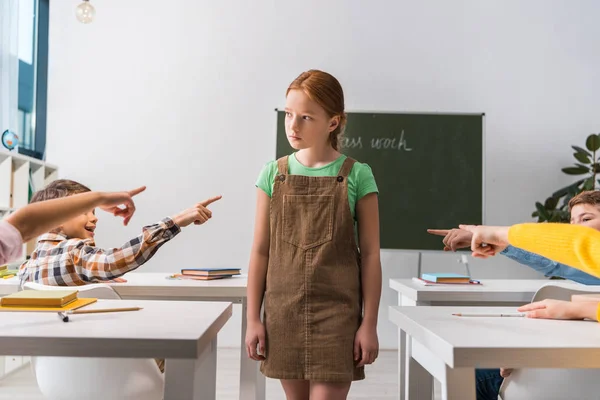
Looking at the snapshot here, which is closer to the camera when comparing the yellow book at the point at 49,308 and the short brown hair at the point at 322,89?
the yellow book at the point at 49,308

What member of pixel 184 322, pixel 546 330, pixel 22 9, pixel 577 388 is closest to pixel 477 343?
pixel 546 330

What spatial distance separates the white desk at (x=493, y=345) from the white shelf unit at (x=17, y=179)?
10.0 ft

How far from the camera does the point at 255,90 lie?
174 inches

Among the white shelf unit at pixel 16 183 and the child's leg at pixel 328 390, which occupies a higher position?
the white shelf unit at pixel 16 183

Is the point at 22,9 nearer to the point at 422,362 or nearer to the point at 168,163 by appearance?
the point at 168,163

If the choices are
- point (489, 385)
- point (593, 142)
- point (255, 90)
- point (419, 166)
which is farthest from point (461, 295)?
point (255, 90)

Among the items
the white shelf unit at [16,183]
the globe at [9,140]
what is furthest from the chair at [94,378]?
the globe at [9,140]

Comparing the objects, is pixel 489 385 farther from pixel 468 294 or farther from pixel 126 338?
pixel 126 338

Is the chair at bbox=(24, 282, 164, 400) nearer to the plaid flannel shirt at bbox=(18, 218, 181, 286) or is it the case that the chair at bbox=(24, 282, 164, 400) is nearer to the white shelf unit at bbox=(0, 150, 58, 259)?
the plaid flannel shirt at bbox=(18, 218, 181, 286)

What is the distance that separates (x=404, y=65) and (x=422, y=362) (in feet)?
11.8

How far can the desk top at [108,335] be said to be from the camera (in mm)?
927

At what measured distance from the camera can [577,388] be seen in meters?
1.17

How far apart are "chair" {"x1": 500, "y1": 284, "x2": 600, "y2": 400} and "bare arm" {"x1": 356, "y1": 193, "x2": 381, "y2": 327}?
37 centimetres

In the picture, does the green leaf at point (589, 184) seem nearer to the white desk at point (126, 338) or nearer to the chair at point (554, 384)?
the chair at point (554, 384)
